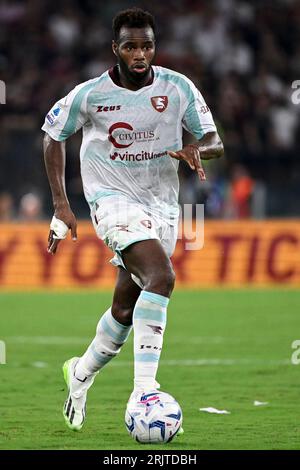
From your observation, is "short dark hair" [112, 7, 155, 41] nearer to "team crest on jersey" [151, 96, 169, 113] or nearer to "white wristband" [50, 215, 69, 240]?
"team crest on jersey" [151, 96, 169, 113]

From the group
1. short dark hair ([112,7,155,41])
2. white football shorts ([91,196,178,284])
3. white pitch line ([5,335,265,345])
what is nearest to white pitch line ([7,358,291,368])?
white pitch line ([5,335,265,345])

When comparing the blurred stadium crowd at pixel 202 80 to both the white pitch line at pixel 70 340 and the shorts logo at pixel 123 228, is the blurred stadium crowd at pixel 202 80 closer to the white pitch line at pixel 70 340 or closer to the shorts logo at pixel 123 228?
Result: the white pitch line at pixel 70 340

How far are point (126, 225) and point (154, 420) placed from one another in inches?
48.0

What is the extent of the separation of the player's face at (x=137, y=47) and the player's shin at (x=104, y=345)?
1.53 meters

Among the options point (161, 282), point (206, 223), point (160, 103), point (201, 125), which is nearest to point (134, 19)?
point (160, 103)

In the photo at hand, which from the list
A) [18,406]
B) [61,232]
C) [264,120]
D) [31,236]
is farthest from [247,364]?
[264,120]

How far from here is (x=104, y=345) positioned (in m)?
7.93

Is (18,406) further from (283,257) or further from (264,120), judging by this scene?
(264,120)

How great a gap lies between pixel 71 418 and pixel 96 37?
55.4 feet

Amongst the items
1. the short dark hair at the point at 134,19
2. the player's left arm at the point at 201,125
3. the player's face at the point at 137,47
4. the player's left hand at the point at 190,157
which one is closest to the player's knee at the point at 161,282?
the player's left hand at the point at 190,157

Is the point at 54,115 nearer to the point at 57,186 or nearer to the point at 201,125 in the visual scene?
the point at 57,186

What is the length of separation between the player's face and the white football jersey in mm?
232

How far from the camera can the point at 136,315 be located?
7.27m

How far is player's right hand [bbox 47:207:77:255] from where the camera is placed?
7617 mm
